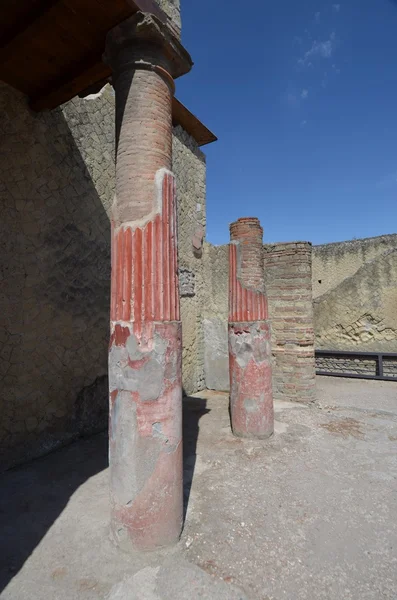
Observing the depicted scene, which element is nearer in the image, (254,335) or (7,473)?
(7,473)

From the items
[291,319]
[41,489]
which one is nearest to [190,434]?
[41,489]

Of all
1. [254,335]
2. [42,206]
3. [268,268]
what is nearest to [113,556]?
[254,335]

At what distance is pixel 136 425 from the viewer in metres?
2.15

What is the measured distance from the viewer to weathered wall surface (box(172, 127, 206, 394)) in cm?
650

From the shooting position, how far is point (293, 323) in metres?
5.80

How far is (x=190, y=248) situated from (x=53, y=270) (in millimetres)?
3331

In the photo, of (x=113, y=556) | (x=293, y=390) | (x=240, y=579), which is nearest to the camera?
(x=240, y=579)

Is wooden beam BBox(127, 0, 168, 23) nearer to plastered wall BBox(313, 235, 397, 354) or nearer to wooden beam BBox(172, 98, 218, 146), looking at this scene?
wooden beam BBox(172, 98, 218, 146)

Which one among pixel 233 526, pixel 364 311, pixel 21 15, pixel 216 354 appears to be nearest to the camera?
pixel 233 526

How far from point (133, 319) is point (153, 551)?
1.39 m

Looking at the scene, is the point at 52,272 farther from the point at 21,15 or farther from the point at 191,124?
the point at 191,124

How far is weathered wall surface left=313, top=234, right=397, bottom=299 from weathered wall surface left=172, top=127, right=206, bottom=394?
762 centimetres

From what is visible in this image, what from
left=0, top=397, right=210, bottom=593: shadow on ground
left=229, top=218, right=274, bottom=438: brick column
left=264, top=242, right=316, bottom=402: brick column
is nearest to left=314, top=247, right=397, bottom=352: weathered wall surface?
left=264, top=242, right=316, bottom=402: brick column

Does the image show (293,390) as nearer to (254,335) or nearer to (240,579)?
(254,335)
